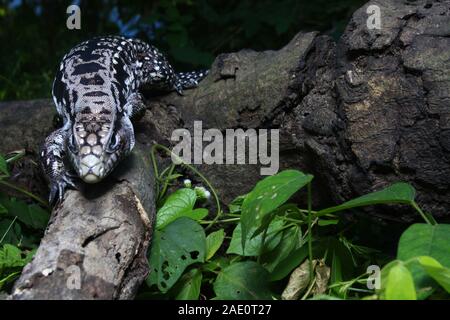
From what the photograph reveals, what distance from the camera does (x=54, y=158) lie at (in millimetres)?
4051

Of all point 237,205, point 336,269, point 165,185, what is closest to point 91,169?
point 165,185

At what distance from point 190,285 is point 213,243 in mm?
304

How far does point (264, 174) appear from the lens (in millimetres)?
4098

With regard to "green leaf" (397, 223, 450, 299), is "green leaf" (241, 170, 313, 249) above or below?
above

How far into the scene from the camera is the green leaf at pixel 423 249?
2436 mm

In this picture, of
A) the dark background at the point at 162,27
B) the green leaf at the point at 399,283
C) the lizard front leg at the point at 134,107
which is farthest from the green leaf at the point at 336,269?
the dark background at the point at 162,27

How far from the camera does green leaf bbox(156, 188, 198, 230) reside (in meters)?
3.60

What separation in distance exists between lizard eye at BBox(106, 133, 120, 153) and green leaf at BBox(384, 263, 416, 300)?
188 cm

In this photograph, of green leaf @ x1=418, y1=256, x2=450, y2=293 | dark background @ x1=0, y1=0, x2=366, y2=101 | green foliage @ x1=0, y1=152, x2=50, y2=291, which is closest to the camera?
green leaf @ x1=418, y1=256, x2=450, y2=293

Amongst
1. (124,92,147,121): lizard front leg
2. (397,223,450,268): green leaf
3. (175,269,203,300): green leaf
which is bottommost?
(175,269,203,300): green leaf

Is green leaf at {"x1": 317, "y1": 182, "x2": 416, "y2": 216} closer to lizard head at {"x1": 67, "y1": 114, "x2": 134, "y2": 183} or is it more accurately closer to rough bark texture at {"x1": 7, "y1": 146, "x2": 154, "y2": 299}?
rough bark texture at {"x1": 7, "y1": 146, "x2": 154, "y2": 299}

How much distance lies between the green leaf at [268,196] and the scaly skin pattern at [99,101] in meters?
1.03

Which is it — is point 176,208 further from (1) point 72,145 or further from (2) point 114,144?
(1) point 72,145

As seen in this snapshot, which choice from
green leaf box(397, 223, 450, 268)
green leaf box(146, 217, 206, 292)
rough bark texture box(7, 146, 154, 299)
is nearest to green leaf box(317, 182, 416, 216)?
green leaf box(397, 223, 450, 268)
